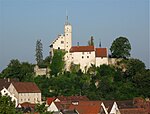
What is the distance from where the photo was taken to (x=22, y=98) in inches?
2714

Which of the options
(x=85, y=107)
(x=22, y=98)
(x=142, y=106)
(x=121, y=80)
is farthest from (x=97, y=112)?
(x=121, y=80)

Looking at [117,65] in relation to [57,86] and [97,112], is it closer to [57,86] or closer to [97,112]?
[57,86]

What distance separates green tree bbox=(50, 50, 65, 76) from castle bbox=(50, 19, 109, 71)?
62 centimetres

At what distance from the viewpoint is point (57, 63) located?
7756 centimetres

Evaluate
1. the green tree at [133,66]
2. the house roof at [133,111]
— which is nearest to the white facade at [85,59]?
the green tree at [133,66]

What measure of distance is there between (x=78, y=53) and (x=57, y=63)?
3365 millimetres

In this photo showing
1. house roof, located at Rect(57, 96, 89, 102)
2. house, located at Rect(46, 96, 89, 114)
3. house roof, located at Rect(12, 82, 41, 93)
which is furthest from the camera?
house roof, located at Rect(12, 82, 41, 93)

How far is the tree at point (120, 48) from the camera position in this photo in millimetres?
79625

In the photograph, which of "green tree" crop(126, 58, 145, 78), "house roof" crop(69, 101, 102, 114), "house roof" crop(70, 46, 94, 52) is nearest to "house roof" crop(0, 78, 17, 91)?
"house roof" crop(70, 46, 94, 52)

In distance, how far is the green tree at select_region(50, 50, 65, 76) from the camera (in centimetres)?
7762

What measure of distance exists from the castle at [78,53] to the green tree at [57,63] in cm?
62

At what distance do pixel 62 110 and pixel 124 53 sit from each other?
25.1m

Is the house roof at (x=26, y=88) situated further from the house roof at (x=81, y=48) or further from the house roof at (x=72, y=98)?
the house roof at (x=81, y=48)

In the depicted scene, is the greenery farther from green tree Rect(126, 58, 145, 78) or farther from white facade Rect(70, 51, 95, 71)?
white facade Rect(70, 51, 95, 71)
